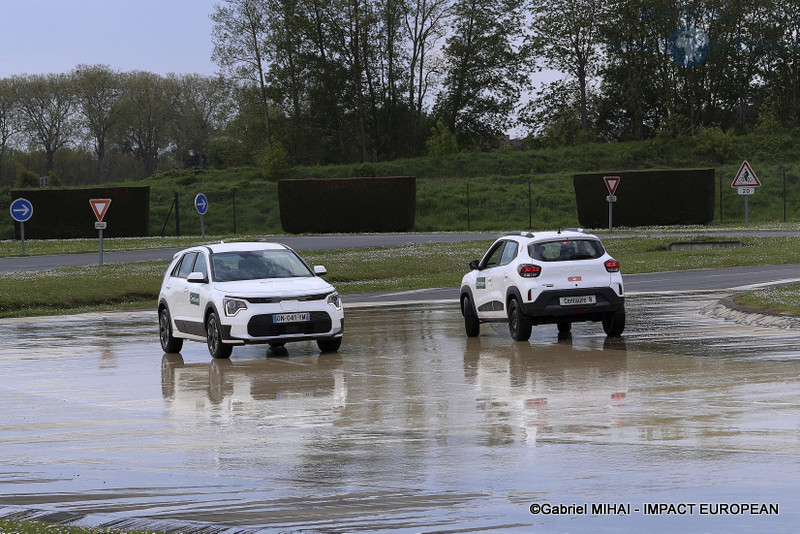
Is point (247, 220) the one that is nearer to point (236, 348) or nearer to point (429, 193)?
point (429, 193)

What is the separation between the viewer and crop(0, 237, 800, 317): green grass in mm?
30281

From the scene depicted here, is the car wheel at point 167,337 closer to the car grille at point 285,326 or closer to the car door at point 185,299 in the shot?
the car door at point 185,299

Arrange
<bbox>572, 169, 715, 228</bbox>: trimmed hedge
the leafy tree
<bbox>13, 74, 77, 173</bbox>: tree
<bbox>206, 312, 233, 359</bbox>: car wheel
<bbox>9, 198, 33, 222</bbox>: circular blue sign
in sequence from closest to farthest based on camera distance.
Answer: <bbox>206, 312, 233, 359</bbox>: car wheel → <bbox>9, 198, 33, 222</bbox>: circular blue sign → <bbox>572, 169, 715, 228</bbox>: trimmed hedge → the leafy tree → <bbox>13, 74, 77, 173</bbox>: tree

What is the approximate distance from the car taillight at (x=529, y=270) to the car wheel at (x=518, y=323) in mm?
476

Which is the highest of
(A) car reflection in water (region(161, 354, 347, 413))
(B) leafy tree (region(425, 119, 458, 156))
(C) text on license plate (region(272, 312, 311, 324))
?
(B) leafy tree (region(425, 119, 458, 156))

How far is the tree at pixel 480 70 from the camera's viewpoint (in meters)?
93.6

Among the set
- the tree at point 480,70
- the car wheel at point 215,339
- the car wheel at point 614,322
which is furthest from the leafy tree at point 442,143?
the car wheel at point 215,339

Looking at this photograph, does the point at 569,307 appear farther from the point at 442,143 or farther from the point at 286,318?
the point at 442,143

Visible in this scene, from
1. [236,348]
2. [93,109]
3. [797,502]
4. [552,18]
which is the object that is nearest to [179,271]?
[236,348]

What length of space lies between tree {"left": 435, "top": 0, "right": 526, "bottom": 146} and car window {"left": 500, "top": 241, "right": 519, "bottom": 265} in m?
75.6

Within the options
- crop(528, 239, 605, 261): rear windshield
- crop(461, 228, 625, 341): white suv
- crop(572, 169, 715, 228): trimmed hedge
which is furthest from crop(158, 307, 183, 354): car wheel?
crop(572, 169, 715, 228): trimmed hedge

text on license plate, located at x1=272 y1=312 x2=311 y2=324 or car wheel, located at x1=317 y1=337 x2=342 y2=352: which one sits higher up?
text on license plate, located at x1=272 y1=312 x2=311 y2=324

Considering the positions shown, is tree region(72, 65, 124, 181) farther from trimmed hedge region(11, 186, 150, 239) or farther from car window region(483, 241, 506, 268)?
car window region(483, 241, 506, 268)

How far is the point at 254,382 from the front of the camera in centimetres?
1456
